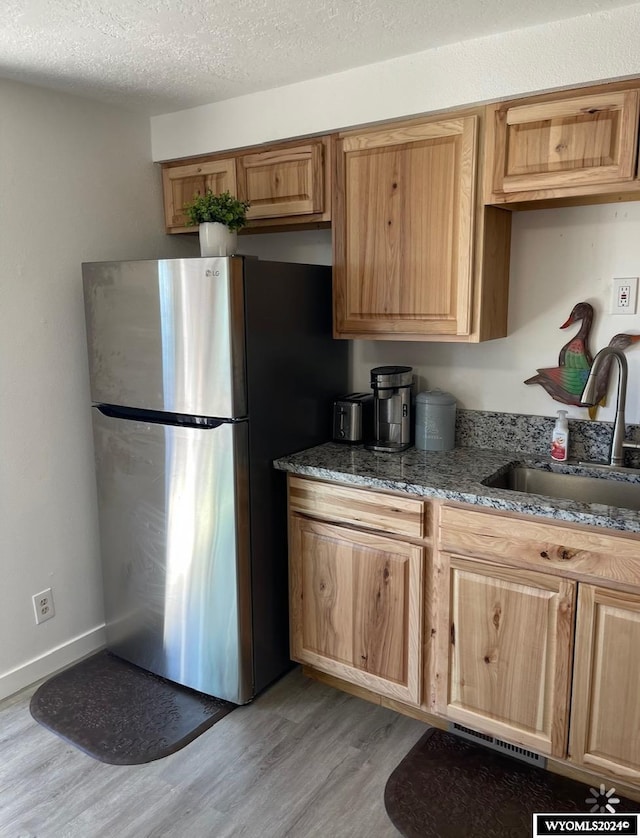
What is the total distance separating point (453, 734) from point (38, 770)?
1.33m

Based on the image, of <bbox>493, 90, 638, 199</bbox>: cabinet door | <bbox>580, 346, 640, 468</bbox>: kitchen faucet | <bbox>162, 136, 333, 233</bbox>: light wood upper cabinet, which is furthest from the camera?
<bbox>162, 136, 333, 233</bbox>: light wood upper cabinet

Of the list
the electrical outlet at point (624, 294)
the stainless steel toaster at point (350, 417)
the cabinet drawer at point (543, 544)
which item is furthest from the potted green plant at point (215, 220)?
the electrical outlet at point (624, 294)

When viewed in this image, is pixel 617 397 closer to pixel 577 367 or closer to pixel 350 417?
pixel 577 367

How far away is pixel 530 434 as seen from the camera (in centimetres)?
234

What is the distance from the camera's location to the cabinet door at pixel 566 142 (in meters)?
1.79

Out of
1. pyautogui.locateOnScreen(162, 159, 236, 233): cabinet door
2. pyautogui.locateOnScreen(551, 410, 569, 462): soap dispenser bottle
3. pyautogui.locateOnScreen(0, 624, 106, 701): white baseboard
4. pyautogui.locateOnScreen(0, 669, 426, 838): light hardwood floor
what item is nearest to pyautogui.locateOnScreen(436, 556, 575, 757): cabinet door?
pyautogui.locateOnScreen(0, 669, 426, 838): light hardwood floor

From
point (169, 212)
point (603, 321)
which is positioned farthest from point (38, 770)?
point (603, 321)

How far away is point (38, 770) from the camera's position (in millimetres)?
2027

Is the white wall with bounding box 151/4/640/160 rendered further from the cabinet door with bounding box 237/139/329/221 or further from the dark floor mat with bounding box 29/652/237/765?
the dark floor mat with bounding box 29/652/237/765

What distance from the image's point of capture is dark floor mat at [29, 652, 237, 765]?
6.92 ft

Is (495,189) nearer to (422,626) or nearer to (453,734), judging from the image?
(422,626)

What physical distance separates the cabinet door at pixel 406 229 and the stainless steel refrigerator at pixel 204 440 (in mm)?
185

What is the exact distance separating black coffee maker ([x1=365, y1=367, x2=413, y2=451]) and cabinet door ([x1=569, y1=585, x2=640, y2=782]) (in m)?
0.88

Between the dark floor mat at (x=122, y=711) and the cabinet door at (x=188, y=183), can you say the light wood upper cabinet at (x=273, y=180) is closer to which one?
the cabinet door at (x=188, y=183)
